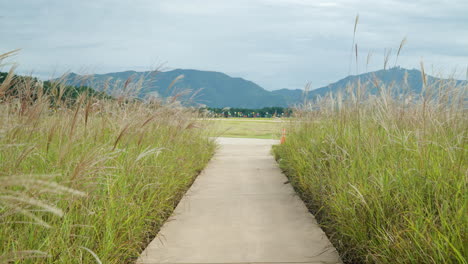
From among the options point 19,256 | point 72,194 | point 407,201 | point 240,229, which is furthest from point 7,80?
point 407,201

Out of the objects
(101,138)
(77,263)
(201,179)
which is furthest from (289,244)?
(201,179)

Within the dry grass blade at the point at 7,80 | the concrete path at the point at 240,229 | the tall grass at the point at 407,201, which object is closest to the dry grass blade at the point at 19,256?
the dry grass blade at the point at 7,80

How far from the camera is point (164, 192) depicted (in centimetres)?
473

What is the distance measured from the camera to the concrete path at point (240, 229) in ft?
11.8

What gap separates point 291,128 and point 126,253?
6792mm

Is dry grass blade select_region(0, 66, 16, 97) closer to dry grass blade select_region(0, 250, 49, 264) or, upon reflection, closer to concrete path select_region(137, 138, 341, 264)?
dry grass blade select_region(0, 250, 49, 264)

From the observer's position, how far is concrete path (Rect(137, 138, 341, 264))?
3.61 meters

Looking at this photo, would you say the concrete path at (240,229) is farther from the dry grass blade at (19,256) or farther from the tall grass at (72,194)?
Result: the dry grass blade at (19,256)

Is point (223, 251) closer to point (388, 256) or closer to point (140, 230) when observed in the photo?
point (140, 230)

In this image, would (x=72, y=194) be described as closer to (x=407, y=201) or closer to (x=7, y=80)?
(x=7, y=80)

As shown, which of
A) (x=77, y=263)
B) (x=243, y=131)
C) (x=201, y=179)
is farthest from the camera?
(x=243, y=131)

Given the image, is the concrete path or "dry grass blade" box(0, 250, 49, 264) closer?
"dry grass blade" box(0, 250, 49, 264)

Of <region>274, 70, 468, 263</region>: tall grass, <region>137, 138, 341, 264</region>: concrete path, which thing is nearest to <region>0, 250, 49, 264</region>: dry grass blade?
<region>137, 138, 341, 264</region>: concrete path

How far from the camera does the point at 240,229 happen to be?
14.5 feet
